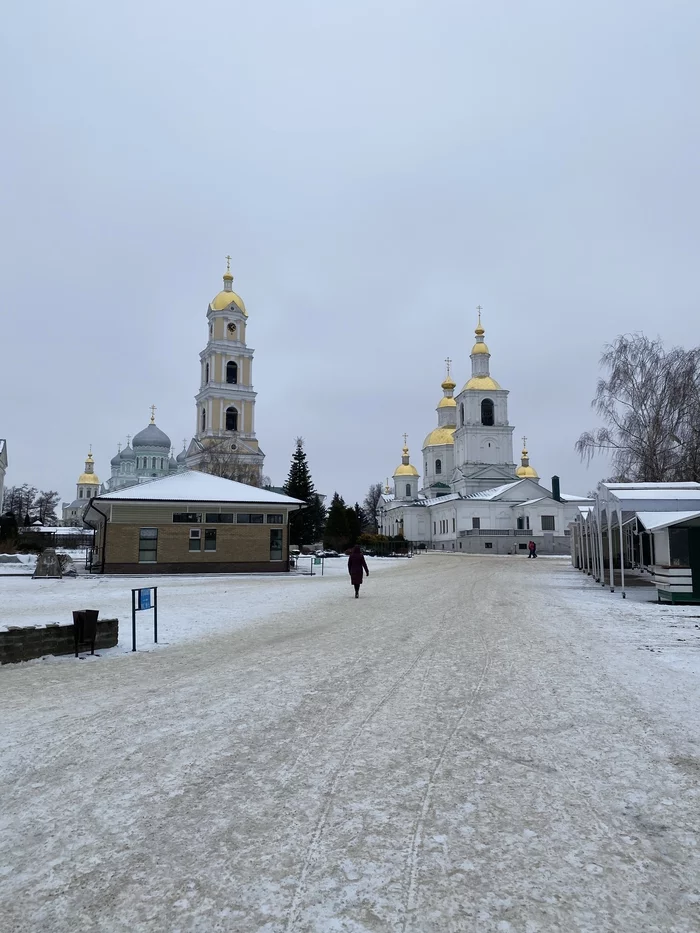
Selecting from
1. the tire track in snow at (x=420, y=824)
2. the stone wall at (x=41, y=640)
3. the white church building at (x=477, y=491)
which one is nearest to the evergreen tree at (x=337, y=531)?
the white church building at (x=477, y=491)

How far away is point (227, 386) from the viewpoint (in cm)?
8350

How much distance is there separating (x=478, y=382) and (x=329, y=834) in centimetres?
8364

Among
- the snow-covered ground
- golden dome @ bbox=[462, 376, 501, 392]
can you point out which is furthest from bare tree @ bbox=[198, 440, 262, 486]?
the snow-covered ground

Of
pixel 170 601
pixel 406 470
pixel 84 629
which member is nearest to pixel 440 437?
pixel 406 470

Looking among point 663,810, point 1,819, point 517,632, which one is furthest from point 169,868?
point 517,632

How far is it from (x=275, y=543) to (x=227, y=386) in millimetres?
54991

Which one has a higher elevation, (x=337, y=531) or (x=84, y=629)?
(x=337, y=531)

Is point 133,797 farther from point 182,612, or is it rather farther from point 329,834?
point 182,612

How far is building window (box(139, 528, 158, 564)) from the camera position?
2941cm

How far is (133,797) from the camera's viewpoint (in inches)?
184

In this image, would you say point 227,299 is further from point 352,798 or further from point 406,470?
point 352,798

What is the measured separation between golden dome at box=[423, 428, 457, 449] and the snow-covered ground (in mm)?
71820

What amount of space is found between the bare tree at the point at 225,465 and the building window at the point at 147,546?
88.6ft

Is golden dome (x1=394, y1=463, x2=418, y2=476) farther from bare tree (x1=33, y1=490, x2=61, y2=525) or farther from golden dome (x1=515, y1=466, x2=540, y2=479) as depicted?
bare tree (x1=33, y1=490, x2=61, y2=525)
